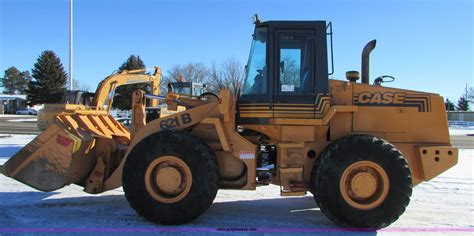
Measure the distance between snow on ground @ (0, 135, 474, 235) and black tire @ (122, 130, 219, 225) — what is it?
0.17m

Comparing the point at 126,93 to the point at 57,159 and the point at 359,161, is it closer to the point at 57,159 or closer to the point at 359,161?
the point at 57,159

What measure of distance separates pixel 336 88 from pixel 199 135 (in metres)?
2.03

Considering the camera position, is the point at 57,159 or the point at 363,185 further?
the point at 57,159

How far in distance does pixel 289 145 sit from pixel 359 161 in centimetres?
93

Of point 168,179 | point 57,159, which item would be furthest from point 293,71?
point 57,159

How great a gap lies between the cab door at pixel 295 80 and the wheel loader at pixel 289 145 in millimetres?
13

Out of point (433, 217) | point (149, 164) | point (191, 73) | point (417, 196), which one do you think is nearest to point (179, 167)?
point (149, 164)

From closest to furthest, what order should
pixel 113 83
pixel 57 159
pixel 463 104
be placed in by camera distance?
1. pixel 57 159
2. pixel 113 83
3. pixel 463 104

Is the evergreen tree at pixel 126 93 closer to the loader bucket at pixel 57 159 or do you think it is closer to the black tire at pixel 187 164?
the loader bucket at pixel 57 159

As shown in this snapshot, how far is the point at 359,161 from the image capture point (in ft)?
17.6

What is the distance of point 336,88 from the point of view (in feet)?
19.1

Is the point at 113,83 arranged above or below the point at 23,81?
below

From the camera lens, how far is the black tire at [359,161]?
5332 millimetres

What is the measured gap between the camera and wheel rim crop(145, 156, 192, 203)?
18.2 ft
